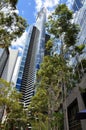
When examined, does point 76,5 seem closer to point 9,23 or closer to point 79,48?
point 79,48

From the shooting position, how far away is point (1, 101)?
24266 mm

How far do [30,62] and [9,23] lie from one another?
103475mm

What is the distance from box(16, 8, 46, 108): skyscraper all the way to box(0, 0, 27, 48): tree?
7272 cm

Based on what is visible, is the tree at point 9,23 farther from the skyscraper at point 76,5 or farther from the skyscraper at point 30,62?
the skyscraper at point 30,62

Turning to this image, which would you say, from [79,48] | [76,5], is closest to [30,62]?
[76,5]

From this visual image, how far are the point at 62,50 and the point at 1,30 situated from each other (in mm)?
6299

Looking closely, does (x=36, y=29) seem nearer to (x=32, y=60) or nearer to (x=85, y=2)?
(x=32, y=60)

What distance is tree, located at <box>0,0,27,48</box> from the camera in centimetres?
999

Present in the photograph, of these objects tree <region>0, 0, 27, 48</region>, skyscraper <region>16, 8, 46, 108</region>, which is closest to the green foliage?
tree <region>0, 0, 27, 48</region>

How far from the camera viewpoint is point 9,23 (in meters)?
10.2

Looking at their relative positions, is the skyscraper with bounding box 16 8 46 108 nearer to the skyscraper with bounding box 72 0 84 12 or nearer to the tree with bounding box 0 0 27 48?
the skyscraper with bounding box 72 0 84 12

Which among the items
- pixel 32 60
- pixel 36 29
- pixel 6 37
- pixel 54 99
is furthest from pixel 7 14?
pixel 36 29

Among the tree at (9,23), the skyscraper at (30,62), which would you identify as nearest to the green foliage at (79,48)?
the tree at (9,23)

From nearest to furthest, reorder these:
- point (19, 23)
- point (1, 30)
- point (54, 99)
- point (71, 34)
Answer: point (1, 30) → point (19, 23) → point (71, 34) → point (54, 99)
